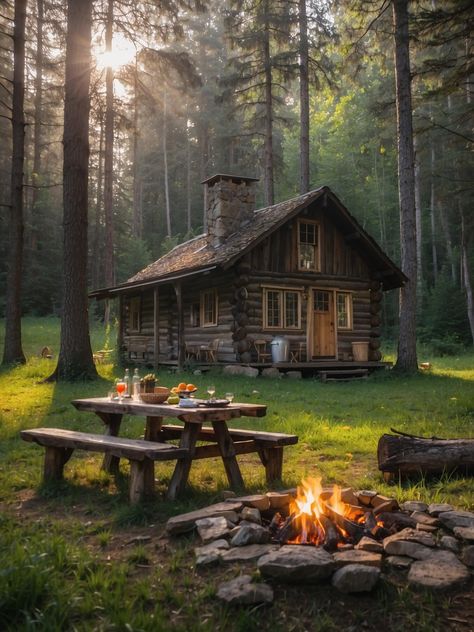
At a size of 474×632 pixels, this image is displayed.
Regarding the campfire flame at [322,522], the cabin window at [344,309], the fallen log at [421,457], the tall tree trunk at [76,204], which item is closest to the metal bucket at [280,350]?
the cabin window at [344,309]

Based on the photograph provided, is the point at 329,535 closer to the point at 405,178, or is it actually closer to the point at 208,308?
the point at 405,178

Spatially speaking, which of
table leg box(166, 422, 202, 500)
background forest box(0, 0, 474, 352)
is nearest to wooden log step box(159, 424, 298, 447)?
table leg box(166, 422, 202, 500)

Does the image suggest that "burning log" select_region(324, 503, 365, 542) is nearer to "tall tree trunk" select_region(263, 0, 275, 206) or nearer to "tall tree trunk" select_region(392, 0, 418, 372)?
"tall tree trunk" select_region(392, 0, 418, 372)

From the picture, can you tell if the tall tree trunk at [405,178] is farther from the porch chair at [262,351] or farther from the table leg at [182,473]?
the table leg at [182,473]

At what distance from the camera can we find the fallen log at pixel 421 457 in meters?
5.81

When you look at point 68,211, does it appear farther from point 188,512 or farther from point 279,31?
point 279,31

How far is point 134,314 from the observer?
81.1ft

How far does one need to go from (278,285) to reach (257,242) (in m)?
2.01

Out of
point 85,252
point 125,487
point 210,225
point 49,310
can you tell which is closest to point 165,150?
point 49,310

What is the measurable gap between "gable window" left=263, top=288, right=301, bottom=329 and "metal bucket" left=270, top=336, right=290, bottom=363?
2.19 feet

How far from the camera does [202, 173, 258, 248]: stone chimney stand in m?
20.2

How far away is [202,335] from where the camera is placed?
2005 centimetres

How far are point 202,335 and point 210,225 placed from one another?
3985mm

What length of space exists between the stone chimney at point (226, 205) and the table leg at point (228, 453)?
14653 mm
